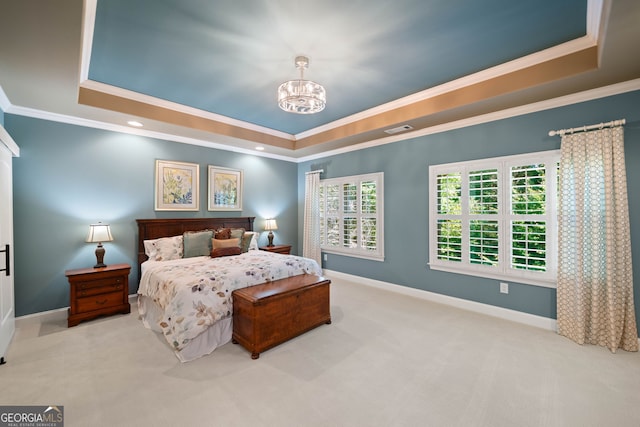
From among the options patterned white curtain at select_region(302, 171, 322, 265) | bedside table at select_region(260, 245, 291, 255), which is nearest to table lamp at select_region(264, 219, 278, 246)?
bedside table at select_region(260, 245, 291, 255)

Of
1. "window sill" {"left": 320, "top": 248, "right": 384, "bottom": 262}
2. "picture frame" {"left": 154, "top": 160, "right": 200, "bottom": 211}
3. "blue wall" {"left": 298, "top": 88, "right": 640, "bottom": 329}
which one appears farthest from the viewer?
"window sill" {"left": 320, "top": 248, "right": 384, "bottom": 262}

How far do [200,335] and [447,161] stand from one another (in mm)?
3879

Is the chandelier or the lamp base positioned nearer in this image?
the chandelier

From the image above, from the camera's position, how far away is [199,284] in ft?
8.90

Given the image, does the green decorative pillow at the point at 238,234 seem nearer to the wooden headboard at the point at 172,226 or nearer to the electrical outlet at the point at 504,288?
the wooden headboard at the point at 172,226

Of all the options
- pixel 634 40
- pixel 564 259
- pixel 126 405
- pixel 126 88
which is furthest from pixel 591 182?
pixel 126 88

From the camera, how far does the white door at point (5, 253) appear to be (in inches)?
98.4

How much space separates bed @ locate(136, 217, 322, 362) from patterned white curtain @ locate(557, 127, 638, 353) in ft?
9.60

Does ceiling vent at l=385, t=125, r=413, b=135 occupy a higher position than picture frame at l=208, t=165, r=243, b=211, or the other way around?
ceiling vent at l=385, t=125, r=413, b=135

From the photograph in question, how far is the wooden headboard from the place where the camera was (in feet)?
13.4

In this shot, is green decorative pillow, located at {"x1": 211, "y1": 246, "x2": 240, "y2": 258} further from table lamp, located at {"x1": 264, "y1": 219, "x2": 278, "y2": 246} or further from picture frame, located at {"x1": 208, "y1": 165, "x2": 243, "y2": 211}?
table lamp, located at {"x1": 264, "y1": 219, "x2": 278, "y2": 246}

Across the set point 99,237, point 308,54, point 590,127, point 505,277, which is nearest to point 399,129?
point 308,54

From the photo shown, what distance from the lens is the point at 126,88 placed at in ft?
11.0

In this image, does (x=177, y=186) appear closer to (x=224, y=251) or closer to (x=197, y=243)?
(x=197, y=243)
